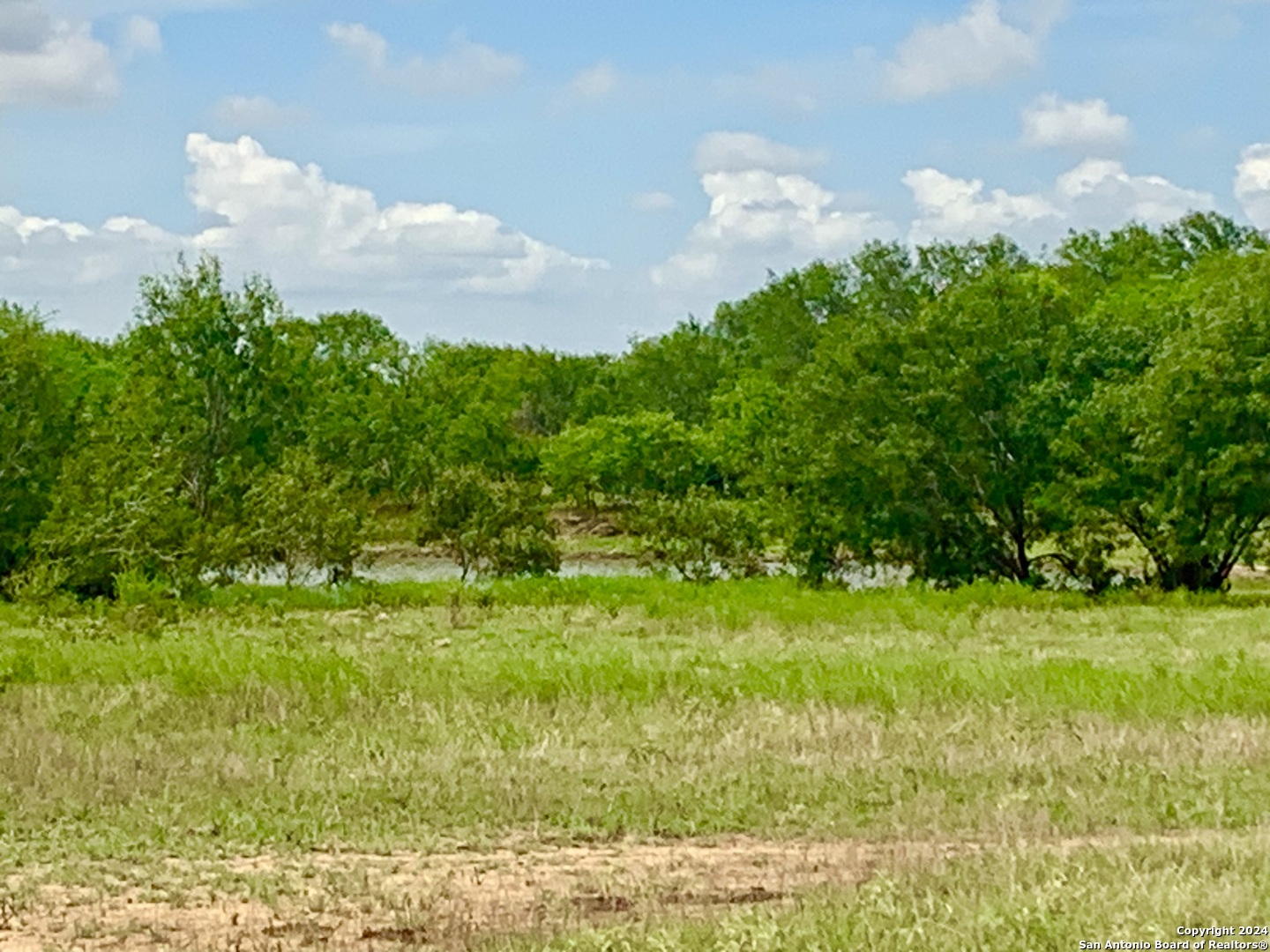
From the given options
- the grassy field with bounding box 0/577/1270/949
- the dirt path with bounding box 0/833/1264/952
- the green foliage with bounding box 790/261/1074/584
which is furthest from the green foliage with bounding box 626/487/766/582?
the dirt path with bounding box 0/833/1264/952

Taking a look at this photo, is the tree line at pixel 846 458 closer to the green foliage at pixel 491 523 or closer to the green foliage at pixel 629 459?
the green foliage at pixel 491 523

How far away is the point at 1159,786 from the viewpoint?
13633mm

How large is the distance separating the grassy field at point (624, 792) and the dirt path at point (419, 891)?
4cm

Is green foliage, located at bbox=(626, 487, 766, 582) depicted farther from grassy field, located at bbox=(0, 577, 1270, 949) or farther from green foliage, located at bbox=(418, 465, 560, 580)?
grassy field, located at bbox=(0, 577, 1270, 949)

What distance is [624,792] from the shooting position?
14070mm

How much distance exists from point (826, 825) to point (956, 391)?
30438 mm

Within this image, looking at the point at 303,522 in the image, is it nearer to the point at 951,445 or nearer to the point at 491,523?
the point at 491,523

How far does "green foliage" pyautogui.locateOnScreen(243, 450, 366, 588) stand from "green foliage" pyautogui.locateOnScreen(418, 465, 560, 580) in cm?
276

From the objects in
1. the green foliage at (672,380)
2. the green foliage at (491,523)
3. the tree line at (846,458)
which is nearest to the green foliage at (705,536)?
the tree line at (846,458)

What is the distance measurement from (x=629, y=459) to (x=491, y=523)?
33761 mm

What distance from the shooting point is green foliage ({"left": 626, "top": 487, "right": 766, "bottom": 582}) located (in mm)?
45469

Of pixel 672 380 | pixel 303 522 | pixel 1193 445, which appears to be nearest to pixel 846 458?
pixel 1193 445

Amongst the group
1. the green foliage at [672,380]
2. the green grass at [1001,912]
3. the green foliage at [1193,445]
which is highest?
the green foliage at [672,380]

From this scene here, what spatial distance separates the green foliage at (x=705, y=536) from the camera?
1790 inches
